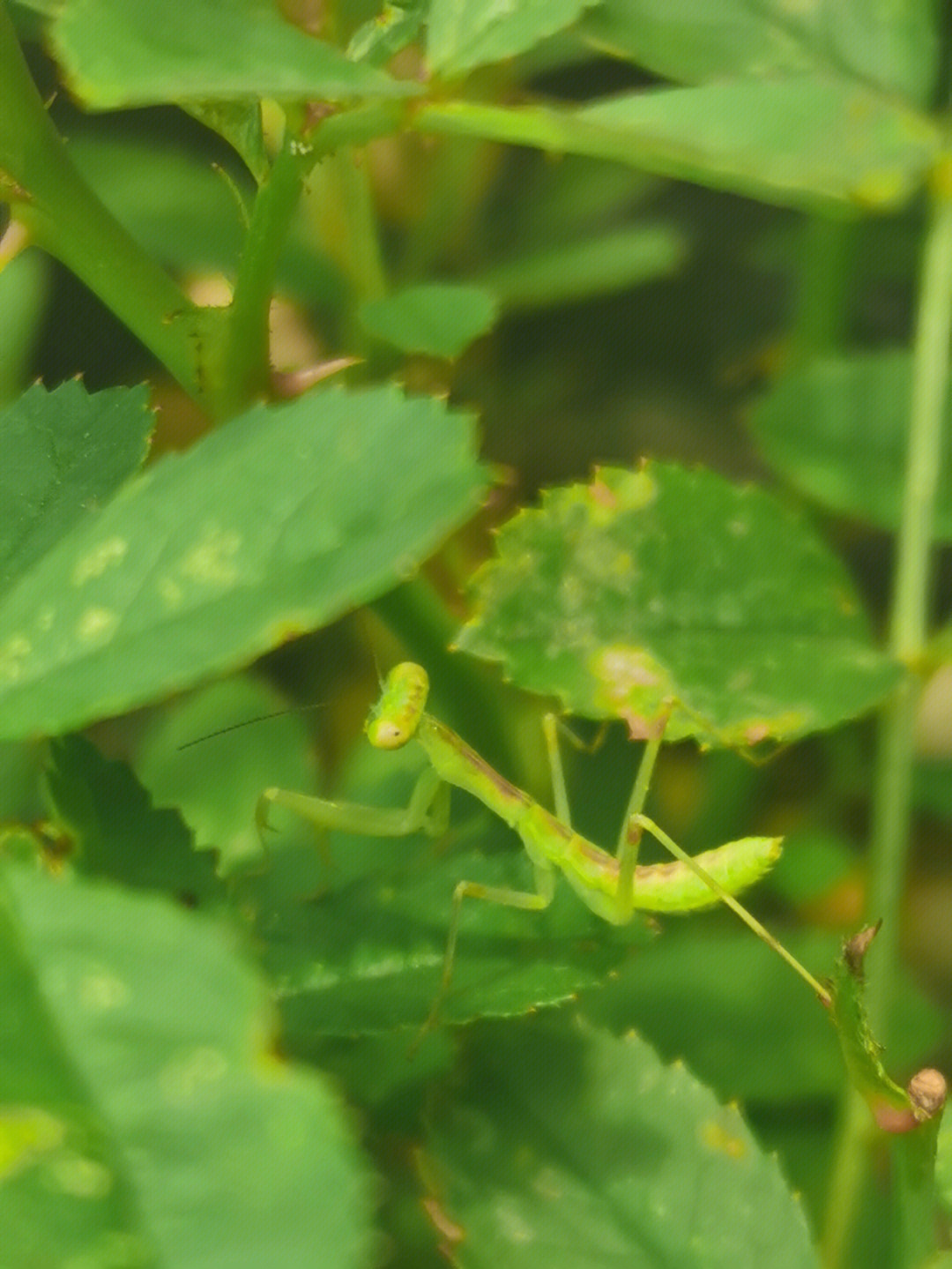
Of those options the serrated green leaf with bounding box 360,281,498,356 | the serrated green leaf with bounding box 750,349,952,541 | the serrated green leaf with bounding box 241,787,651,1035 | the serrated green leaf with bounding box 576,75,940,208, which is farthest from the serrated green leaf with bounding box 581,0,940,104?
the serrated green leaf with bounding box 241,787,651,1035

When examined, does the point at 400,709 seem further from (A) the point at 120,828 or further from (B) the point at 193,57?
(B) the point at 193,57

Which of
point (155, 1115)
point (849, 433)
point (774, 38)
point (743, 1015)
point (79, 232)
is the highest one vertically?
point (79, 232)

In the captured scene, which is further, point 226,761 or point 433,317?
point 226,761

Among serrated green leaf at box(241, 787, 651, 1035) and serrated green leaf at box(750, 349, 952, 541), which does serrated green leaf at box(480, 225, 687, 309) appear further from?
serrated green leaf at box(241, 787, 651, 1035)

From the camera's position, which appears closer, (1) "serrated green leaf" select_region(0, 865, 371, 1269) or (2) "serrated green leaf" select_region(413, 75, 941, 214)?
(1) "serrated green leaf" select_region(0, 865, 371, 1269)

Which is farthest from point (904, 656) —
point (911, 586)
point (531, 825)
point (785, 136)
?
point (785, 136)

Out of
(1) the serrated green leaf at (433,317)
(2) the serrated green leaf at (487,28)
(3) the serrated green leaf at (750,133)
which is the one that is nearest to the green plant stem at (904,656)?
(3) the serrated green leaf at (750,133)

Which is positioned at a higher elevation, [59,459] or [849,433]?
[59,459]
